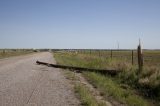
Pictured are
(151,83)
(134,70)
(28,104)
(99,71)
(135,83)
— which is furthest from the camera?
(99,71)

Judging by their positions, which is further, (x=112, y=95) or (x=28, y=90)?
(x=28, y=90)

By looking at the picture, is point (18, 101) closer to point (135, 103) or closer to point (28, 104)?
point (28, 104)

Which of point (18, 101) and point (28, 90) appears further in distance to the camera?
point (28, 90)

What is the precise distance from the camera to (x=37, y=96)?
30.3 feet

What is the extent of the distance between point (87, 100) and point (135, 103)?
1.43m

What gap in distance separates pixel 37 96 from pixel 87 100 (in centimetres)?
182

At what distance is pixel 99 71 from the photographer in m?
17.0

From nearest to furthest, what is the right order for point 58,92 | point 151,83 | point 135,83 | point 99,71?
point 58,92, point 151,83, point 135,83, point 99,71

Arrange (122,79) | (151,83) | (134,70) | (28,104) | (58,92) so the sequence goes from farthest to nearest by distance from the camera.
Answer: (134,70) → (122,79) → (151,83) → (58,92) → (28,104)

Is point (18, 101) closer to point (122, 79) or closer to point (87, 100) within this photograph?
point (87, 100)

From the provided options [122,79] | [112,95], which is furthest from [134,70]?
[112,95]

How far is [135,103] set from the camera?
851 cm

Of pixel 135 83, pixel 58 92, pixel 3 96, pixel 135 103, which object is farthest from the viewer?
pixel 135 83

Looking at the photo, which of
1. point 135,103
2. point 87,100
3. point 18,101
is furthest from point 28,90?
point 135,103
